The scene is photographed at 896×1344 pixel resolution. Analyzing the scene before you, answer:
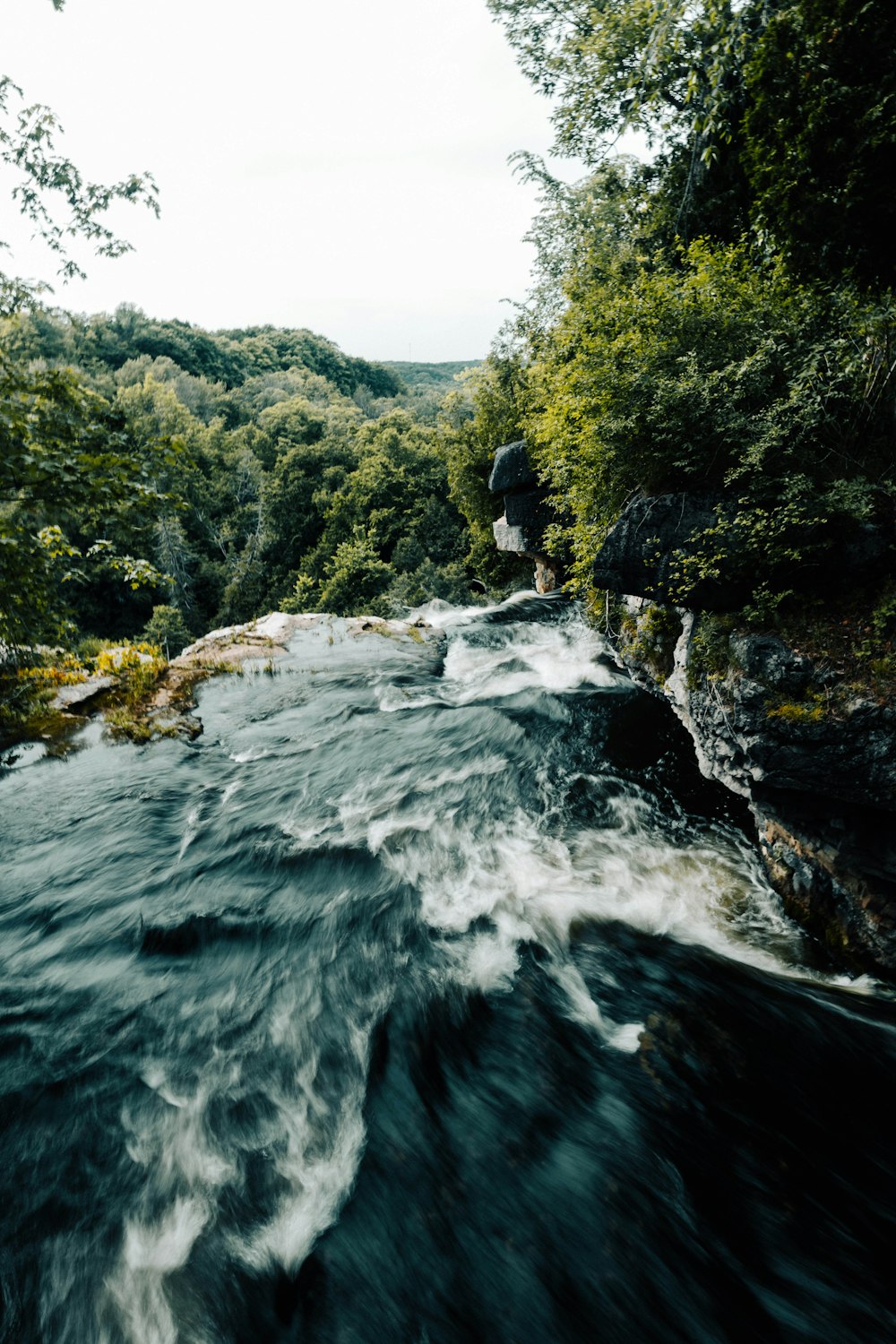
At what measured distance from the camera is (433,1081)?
4152 mm

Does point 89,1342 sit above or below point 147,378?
below

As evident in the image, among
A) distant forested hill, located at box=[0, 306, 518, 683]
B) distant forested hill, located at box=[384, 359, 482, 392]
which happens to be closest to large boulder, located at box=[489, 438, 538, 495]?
distant forested hill, located at box=[0, 306, 518, 683]

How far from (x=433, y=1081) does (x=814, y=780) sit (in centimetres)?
415

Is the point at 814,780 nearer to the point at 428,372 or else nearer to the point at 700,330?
the point at 700,330

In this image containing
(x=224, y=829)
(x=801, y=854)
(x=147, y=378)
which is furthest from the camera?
(x=147, y=378)

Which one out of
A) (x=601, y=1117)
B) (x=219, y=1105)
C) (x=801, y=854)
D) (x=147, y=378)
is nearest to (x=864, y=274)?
(x=801, y=854)

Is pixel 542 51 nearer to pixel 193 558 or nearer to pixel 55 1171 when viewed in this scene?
pixel 55 1171

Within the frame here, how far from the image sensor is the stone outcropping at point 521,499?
1655 centimetres

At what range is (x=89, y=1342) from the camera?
2885 millimetres

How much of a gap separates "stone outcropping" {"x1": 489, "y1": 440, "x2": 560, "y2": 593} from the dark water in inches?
439

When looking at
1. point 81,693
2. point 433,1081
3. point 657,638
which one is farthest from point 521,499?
point 433,1081

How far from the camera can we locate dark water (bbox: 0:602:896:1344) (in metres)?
3.04

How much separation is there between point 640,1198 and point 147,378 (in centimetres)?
6919

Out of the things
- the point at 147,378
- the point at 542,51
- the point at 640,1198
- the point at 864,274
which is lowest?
the point at 640,1198
